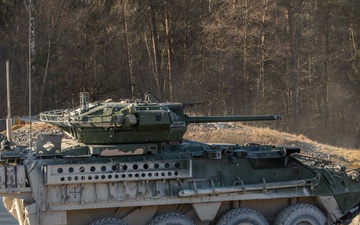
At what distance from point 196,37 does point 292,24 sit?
6.34m

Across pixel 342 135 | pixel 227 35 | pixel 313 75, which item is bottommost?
pixel 342 135

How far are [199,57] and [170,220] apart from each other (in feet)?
100

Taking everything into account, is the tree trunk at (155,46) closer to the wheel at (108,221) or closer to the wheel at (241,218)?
the wheel at (241,218)

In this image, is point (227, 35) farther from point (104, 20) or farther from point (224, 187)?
point (224, 187)

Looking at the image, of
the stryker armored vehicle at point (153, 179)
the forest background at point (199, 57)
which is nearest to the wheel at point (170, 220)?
the stryker armored vehicle at point (153, 179)

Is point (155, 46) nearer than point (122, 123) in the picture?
No

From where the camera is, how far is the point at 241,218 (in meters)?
10.4

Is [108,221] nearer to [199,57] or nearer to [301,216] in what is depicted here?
[301,216]

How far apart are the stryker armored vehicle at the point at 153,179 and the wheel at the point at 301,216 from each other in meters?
0.02

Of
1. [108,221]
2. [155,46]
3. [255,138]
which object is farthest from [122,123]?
[155,46]

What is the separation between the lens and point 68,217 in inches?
395

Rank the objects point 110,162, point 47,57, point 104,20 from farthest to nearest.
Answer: point 104,20 → point 47,57 → point 110,162

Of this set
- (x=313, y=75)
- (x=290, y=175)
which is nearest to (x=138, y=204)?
(x=290, y=175)

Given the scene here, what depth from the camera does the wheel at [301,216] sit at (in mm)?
10625
